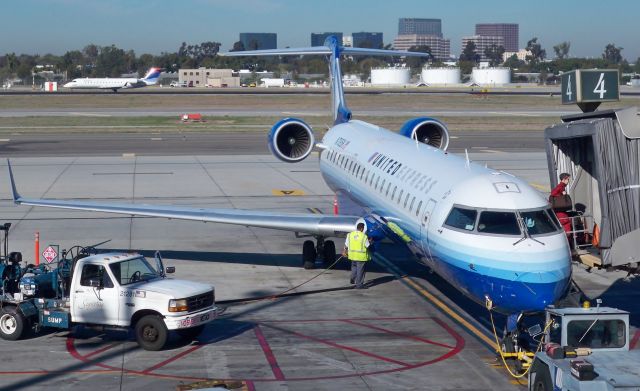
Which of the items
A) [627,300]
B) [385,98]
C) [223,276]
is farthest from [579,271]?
[385,98]

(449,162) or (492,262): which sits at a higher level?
(449,162)

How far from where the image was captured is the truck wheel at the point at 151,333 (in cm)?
1550

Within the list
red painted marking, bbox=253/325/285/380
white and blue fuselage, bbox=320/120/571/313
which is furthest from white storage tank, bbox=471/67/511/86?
Answer: red painted marking, bbox=253/325/285/380

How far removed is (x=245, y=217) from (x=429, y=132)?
7.72 meters

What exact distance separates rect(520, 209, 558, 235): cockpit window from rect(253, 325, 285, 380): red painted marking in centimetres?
468

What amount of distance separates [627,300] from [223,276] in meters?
9.17

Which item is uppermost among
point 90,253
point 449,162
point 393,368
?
point 449,162

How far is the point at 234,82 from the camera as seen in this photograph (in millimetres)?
175000

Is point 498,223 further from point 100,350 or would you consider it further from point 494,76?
point 494,76

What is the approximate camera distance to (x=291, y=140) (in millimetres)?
27922

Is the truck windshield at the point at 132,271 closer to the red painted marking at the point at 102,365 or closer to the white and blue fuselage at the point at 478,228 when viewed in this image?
the red painted marking at the point at 102,365

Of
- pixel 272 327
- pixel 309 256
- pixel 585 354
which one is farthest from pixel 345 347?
pixel 309 256

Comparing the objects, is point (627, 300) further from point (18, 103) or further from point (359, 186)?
point (18, 103)

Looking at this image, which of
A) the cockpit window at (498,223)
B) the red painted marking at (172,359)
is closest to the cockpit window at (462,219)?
the cockpit window at (498,223)
